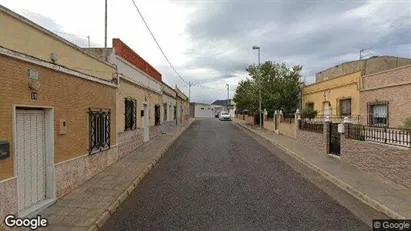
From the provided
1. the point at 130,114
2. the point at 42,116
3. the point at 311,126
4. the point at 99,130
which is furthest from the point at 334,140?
the point at 42,116

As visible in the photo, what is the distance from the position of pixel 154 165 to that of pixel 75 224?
680cm

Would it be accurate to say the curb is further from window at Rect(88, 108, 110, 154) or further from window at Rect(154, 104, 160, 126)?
window at Rect(154, 104, 160, 126)

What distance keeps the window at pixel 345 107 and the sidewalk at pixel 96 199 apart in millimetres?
17259

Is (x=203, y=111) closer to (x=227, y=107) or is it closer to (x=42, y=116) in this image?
(x=227, y=107)

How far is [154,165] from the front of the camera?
496 inches

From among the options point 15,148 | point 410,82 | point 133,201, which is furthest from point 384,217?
point 410,82

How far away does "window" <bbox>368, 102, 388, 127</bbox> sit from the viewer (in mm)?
18797

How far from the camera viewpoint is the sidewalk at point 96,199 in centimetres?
596

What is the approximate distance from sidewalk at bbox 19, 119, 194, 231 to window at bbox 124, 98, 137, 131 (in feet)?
9.24

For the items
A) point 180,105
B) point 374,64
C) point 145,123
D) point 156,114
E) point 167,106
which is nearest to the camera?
point 145,123

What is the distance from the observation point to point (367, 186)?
8.73 metres

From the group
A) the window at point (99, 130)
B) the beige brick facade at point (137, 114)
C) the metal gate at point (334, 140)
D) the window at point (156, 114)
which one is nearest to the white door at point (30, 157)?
the window at point (99, 130)

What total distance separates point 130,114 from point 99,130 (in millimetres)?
4608

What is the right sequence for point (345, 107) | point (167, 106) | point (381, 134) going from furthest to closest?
point (167, 106) → point (345, 107) → point (381, 134)
